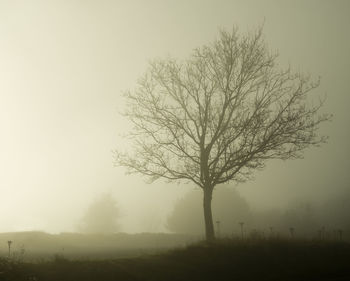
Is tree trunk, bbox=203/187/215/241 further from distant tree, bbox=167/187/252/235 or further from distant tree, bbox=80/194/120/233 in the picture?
distant tree, bbox=80/194/120/233

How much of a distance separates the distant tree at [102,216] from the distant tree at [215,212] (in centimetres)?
1429

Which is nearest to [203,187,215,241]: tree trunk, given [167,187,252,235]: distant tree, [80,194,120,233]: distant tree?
[167,187,252,235]: distant tree

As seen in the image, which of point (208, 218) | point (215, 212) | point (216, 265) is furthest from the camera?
point (215, 212)

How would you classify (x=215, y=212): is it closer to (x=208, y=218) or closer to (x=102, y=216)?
(x=102, y=216)

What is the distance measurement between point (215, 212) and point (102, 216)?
29.5m

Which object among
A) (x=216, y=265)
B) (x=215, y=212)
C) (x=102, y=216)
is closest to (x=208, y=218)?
(x=216, y=265)

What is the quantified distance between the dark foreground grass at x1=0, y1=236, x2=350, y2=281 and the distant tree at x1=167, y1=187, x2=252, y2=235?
67.4 m

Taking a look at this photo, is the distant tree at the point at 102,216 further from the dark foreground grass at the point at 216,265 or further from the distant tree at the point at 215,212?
the dark foreground grass at the point at 216,265

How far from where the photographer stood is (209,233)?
73.5ft

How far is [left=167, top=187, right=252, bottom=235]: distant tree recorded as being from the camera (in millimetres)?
88562

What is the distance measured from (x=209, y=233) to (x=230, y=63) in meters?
11.1

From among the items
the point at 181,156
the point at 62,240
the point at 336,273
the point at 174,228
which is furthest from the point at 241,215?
the point at 336,273

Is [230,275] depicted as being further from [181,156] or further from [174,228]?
[174,228]

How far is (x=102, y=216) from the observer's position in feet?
315
